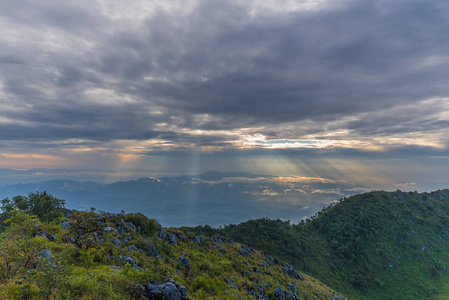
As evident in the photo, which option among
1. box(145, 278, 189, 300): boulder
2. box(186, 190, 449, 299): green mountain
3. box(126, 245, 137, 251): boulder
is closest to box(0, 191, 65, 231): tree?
box(126, 245, 137, 251): boulder

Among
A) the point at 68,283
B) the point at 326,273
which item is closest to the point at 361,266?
the point at 326,273

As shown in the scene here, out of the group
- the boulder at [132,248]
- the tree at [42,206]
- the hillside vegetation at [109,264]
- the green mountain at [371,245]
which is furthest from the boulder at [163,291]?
the green mountain at [371,245]

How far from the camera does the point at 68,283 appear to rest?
34.5ft

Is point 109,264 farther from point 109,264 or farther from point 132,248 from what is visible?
point 132,248

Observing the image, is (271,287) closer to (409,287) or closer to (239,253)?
(239,253)

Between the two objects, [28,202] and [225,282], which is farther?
[28,202]

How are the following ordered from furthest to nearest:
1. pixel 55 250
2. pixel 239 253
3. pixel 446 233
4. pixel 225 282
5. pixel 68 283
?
pixel 446 233
pixel 239 253
pixel 225 282
pixel 55 250
pixel 68 283

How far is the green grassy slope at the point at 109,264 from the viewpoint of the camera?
34.0 feet

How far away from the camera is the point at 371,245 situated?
80000 mm

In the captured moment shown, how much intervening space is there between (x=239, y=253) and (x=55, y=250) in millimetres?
36742

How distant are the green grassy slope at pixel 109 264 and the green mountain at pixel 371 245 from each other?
3364 cm

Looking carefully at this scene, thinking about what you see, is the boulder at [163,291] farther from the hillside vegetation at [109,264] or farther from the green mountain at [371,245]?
the green mountain at [371,245]

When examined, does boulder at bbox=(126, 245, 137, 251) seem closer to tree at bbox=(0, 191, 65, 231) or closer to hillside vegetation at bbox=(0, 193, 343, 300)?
hillside vegetation at bbox=(0, 193, 343, 300)

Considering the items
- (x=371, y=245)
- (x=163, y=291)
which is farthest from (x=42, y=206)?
(x=371, y=245)
